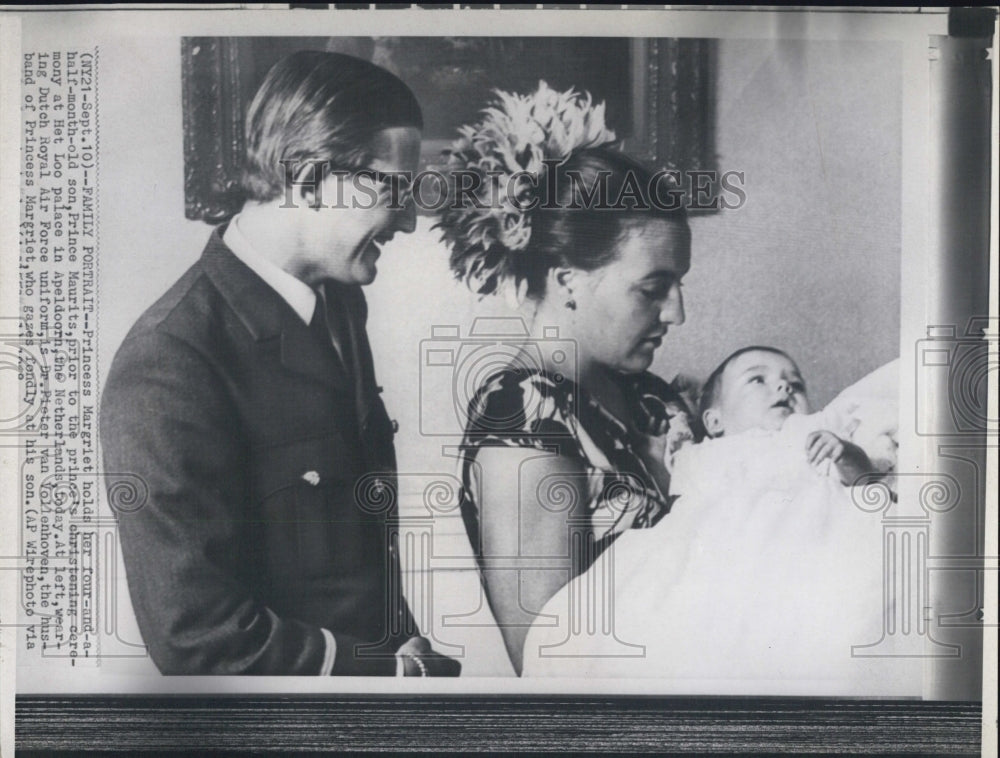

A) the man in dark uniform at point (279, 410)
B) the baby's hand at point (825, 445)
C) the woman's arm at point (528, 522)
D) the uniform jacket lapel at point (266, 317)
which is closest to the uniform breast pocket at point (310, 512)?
the man in dark uniform at point (279, 410)

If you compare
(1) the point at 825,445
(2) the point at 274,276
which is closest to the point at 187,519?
(2) the point at 274,276

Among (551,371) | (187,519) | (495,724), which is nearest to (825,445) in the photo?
(551,371)

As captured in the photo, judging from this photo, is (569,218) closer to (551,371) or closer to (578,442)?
(551,371)

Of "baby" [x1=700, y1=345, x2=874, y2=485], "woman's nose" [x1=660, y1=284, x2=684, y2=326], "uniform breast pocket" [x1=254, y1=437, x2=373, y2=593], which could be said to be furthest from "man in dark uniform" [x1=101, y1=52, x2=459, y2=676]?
"baby" [x1=700, y1=345, x2=874, y2=485]

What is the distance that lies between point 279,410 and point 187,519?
0.29 m

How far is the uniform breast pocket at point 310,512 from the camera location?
2.04 m

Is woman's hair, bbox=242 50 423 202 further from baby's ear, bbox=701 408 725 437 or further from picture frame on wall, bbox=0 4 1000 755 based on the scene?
baby's ear, bbox=701 408 725 437

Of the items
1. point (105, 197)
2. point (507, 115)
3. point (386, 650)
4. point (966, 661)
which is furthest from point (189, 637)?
point (966, 661)

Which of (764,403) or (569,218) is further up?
(569,218)

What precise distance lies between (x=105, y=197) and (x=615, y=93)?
1.08 metres

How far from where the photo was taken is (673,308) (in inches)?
81.7

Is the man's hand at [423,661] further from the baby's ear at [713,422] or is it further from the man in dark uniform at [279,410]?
the baby's ear at [713,422]

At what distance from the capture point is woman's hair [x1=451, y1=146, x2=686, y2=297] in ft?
6.76

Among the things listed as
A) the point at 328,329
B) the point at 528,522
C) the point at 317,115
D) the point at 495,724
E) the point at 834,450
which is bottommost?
the point at 495,724
